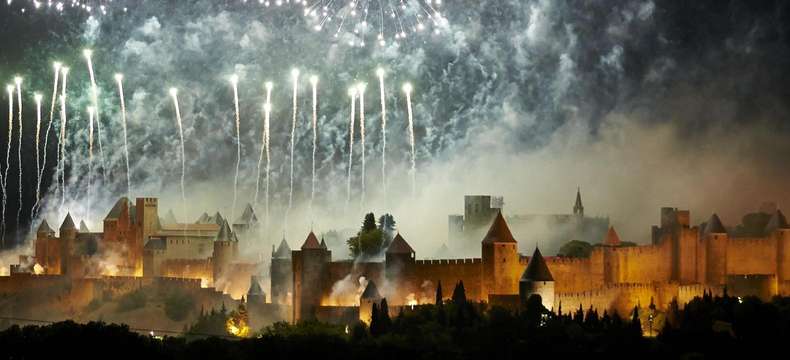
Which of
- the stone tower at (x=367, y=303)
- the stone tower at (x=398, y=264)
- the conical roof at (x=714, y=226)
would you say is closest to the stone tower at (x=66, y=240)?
the stone tower at (x=398, y=264)

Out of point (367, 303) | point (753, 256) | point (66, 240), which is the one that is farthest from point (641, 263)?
point (66, 240)

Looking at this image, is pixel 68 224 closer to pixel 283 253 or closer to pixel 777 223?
pixel 283 253

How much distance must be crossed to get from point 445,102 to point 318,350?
26.4m

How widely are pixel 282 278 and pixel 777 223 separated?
1726 cm

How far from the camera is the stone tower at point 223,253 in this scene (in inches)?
3246

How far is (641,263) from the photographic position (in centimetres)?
7500

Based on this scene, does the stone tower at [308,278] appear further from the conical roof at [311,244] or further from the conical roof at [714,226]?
the conical roof at [714,226]

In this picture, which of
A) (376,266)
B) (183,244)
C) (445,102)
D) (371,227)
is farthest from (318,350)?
(445,102)

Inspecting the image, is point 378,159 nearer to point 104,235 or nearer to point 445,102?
point 445,102

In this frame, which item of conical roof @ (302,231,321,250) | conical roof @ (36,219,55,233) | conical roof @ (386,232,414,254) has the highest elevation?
conical roof @ (36,219,55,233)

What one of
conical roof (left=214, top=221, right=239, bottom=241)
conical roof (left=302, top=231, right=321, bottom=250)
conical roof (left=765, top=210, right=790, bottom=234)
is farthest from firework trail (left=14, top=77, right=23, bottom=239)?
conical roof (left=765, top=210, right=790, bottom=234)

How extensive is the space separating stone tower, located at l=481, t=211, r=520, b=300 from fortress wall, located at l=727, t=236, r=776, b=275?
815 centimetres

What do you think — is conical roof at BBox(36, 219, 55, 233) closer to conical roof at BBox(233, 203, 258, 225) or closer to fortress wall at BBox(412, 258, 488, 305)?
conical roof at BBox(233, 203, 258, 225)

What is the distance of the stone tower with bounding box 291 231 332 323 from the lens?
239 ft
